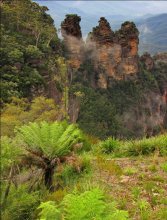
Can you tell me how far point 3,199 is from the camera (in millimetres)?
5672

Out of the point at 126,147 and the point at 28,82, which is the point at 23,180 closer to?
the point at 126,147

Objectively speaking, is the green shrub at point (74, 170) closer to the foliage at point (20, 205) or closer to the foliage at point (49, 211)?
the foliage at point (20, 205)

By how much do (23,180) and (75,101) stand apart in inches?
1953

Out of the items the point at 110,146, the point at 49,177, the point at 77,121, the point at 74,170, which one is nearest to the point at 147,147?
the point at 110,146

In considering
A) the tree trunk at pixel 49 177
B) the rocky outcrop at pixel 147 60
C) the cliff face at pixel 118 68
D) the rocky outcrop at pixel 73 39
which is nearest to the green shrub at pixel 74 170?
the tree trunk at pixel 49 177

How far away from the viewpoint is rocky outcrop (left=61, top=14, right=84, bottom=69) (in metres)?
63.9

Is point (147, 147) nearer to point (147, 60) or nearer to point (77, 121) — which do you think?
point (77, 121)

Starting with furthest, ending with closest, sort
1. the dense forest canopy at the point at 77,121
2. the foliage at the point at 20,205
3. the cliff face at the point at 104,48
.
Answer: the cliff face at the point at 104,48 → the dense forest canopy at the point at 77,121 → the foliage at the point at 20,205

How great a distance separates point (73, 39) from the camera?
6694 centimetres

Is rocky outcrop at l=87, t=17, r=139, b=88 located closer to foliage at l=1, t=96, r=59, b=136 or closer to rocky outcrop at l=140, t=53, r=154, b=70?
rocky outcrop at l=140, t=53, r=154, b=70

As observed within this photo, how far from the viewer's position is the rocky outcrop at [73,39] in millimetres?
63906

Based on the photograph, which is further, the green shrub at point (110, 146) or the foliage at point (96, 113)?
the foliage at point (96, 113)

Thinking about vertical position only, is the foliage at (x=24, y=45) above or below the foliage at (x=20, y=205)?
above

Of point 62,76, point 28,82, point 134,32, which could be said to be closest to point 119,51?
point 134,32
